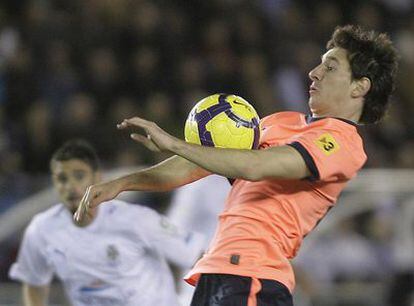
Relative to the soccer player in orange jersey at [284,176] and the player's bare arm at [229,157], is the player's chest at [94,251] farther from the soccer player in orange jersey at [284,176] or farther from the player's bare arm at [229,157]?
the player's bare arm at [229,157]

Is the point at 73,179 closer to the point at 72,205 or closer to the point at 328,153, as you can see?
the point at 72,205

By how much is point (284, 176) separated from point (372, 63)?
2.33ft

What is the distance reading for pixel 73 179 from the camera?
5.71m

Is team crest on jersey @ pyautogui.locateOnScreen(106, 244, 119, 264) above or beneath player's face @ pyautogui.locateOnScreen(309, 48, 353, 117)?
beneath

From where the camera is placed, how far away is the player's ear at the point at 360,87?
4355 mm

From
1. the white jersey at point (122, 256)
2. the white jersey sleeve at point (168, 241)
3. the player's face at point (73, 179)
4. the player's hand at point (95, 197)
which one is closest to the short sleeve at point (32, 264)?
the white jersey at point (122, 256)

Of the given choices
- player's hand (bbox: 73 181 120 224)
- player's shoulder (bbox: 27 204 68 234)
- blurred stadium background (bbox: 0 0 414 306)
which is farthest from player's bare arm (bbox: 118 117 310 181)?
blurred stadium background (bbox: 0 0 414 306)

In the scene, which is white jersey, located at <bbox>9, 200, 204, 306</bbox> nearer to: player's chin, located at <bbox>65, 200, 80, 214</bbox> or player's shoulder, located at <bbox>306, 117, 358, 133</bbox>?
player's chin, located at <bbox>65, 200, 80, 214</bbox>

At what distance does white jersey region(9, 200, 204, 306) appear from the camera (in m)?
5.49

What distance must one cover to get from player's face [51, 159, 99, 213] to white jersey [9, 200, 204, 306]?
5.4 inches

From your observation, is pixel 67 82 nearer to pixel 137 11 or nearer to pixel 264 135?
pixel 137 11

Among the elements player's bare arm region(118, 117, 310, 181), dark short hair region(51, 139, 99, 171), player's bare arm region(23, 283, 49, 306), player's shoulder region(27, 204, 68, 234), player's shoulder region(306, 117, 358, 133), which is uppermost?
player's shoulder region(306, 117, 358, 133)

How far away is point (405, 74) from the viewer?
35.7 feet

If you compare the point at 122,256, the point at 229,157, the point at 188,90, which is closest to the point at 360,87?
the point at 229,157
